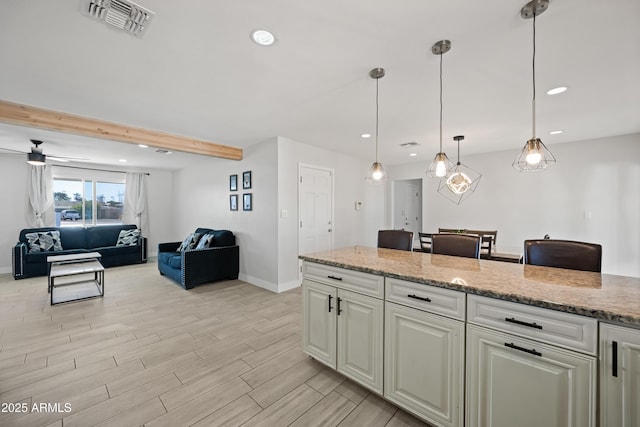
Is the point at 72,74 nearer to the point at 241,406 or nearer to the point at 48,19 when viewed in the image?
the point at 48,19

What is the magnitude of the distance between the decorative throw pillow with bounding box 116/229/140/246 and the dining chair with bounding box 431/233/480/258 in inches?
267

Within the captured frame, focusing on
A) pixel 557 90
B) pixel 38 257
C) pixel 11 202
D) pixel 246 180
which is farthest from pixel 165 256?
pixel 557 90

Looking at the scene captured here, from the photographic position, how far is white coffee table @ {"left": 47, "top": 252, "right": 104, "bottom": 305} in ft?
12.0

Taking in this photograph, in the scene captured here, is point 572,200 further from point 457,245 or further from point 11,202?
point 11,202

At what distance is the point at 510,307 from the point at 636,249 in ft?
15.6

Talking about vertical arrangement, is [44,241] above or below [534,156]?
below

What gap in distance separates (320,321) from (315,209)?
285 cm

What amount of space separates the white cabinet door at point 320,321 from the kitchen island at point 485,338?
1 cm

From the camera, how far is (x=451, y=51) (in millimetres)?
1904

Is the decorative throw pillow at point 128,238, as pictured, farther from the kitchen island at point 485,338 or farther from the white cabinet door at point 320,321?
the kitchen island at point 485,338

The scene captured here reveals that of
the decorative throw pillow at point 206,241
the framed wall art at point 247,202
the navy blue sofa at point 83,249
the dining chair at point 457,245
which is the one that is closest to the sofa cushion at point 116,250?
the navy blue sofa at point 83,249

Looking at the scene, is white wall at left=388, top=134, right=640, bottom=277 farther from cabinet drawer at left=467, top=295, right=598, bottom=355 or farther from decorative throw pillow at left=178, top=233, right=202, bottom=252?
decorative throw pillow at left=178, top=233, right=202, bottom=252

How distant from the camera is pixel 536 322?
119cm

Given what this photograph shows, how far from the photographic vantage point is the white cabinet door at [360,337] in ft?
5.72
